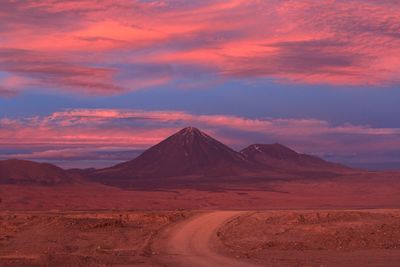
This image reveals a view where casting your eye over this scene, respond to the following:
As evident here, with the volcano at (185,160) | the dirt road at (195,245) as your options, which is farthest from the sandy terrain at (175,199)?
the volcano at (185,160)

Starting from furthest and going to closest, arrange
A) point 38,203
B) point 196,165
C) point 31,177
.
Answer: point 196,165 → point 31,177 → point 38,203

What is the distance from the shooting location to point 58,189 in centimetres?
6700

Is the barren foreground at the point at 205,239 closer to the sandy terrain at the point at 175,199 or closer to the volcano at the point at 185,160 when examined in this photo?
the sandy terrain at the point at 175,199

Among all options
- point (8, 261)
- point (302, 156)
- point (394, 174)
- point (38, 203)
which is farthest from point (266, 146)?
point (8, 261)

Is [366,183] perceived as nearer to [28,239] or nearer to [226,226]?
[226,226]

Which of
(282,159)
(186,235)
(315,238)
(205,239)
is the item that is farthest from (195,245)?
(282,159)

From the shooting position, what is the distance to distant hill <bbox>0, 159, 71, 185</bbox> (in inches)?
2831

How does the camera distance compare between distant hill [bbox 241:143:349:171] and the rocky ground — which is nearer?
the rocky ground

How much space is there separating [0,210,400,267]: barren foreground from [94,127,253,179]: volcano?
85176 mm

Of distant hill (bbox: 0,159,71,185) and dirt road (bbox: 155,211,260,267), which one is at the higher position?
distant hill (bbox: 0,159,71,185)

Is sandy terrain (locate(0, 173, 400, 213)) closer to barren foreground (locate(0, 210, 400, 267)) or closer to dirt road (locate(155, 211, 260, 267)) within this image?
barren foreground (locate(0, 210, 400, 267))

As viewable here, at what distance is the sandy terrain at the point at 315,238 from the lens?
70.1 feet

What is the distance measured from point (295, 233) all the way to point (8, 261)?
13171 mm

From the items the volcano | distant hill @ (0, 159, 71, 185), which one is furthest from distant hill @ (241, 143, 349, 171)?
distant hill @ (0, 159, 71, 185)
